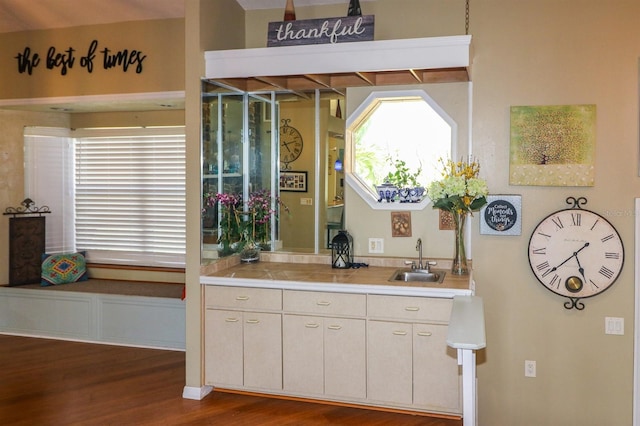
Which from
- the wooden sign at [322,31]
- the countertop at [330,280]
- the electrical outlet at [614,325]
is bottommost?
the electrical outlet at [614,325]

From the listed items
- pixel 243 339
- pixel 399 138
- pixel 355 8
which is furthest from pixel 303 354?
pixel 355 8

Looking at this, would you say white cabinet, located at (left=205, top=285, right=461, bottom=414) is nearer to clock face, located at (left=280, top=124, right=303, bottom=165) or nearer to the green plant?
the green plant

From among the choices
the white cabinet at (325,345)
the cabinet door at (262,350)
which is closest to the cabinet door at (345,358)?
the white cabinet at (325,345)

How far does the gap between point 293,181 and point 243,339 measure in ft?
4.38

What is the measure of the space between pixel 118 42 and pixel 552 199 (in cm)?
373

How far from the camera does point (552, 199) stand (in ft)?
14.0

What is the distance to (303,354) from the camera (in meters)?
4.09

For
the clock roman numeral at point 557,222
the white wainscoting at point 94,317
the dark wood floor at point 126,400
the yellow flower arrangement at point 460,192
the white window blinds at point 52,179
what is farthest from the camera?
the white window blinds at point 52,179

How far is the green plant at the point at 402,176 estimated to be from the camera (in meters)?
4.56

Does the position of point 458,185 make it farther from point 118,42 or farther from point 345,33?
point 118,42

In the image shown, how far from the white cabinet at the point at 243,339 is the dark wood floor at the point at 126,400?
6.3 inches

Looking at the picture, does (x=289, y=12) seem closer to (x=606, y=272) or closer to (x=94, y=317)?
(x=606, y=272)

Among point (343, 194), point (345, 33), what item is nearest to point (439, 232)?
point (343, 194)

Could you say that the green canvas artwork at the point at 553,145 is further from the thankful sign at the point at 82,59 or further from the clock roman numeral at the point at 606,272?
the thankful sign at the point at 82,59
